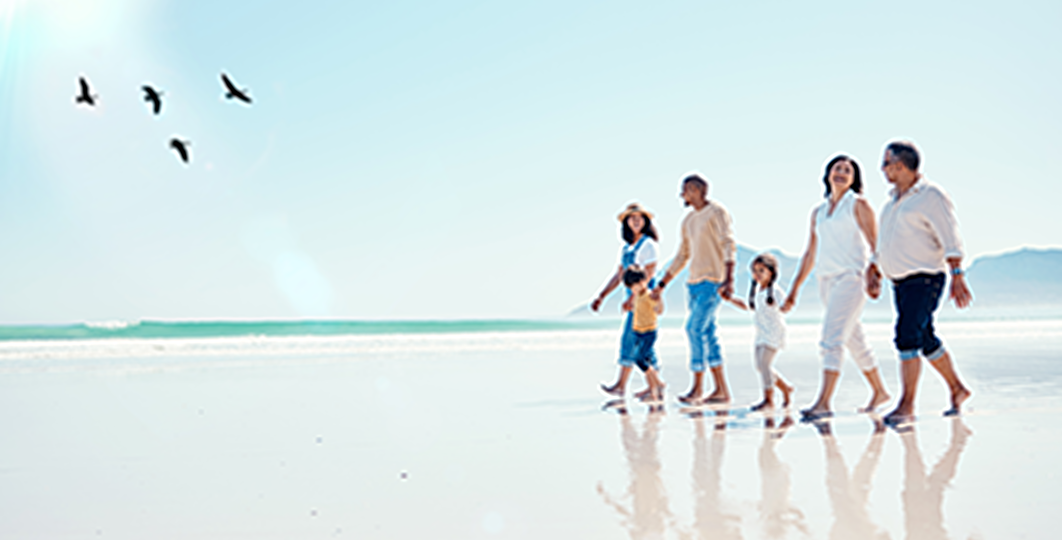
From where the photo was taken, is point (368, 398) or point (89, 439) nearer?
point (89, 439)

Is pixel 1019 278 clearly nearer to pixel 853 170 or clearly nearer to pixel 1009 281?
pixel 1009 281

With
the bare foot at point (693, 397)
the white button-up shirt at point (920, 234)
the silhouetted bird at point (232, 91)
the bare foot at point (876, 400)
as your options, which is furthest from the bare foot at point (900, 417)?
the silhouetted bird at point (232, 91)

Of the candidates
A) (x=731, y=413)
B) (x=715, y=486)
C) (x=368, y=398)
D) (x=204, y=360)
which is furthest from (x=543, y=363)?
(x=715, y=486)

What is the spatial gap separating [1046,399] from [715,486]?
396 cm

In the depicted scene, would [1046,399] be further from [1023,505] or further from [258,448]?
[258,448]

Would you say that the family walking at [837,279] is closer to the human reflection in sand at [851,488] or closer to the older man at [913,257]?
the older man at [913,257]

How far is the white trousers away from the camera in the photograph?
4.38 meters

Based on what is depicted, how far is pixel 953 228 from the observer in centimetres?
394

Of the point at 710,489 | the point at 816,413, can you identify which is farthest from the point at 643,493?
the point at 816,413

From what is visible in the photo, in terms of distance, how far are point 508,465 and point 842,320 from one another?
2.51 meters

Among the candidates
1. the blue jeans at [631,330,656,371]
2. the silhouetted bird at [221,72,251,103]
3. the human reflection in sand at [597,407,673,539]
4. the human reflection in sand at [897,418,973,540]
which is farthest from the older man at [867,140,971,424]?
the silhouetted bird at [221,72,251,103]

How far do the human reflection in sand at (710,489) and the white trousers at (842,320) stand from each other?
881mm

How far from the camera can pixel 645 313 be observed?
18.1 feet

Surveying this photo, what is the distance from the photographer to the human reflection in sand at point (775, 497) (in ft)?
7.09
